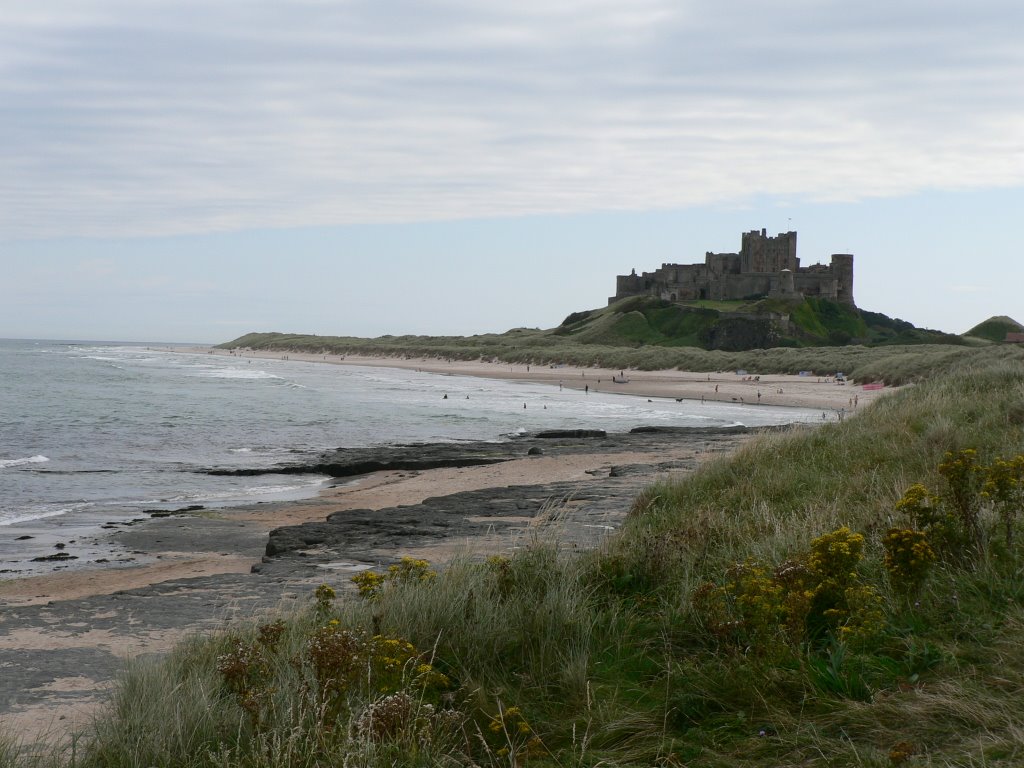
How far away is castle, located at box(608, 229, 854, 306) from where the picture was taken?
110125 mm

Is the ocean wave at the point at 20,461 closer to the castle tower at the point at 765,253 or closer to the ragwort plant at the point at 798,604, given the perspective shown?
the ragwort plant at the point at 798,604

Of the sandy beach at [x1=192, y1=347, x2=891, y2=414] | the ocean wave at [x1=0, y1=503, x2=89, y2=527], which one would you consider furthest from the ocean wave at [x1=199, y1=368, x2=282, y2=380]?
the ocean wave at [x1=0, y1=503, x2=89, y2=527]

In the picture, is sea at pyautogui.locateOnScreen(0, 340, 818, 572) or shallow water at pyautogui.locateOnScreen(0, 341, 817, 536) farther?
shallow water at pyautogui.locateOnScreen(0, 341, 817, 536)

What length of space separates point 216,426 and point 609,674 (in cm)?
2794

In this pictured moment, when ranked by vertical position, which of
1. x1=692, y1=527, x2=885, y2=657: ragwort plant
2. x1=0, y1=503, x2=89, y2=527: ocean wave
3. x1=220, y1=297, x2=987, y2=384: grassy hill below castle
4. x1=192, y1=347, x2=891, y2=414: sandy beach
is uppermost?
x1=220, y1=297, x2=987, y2=384: grassy hill below castle

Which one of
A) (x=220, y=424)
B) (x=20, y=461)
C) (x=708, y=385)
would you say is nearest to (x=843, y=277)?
(x=708, y=385)

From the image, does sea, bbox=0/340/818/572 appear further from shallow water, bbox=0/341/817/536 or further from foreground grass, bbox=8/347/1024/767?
foreground grass, bbox=8/347/1024/767

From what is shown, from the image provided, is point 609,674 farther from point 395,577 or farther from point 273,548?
point 273,548

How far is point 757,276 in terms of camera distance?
11075cm

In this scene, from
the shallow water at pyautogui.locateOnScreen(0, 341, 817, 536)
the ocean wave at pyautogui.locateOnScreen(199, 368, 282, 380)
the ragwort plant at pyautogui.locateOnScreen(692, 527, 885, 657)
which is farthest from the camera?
the ocean wave at pyautogui.locateOnScreen(199, 368, 282, 380)

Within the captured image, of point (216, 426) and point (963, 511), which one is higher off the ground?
point (963, 511)

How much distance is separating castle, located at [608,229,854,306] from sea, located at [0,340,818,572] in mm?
61184

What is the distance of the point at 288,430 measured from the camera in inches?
1178

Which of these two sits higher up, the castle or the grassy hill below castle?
the castle
